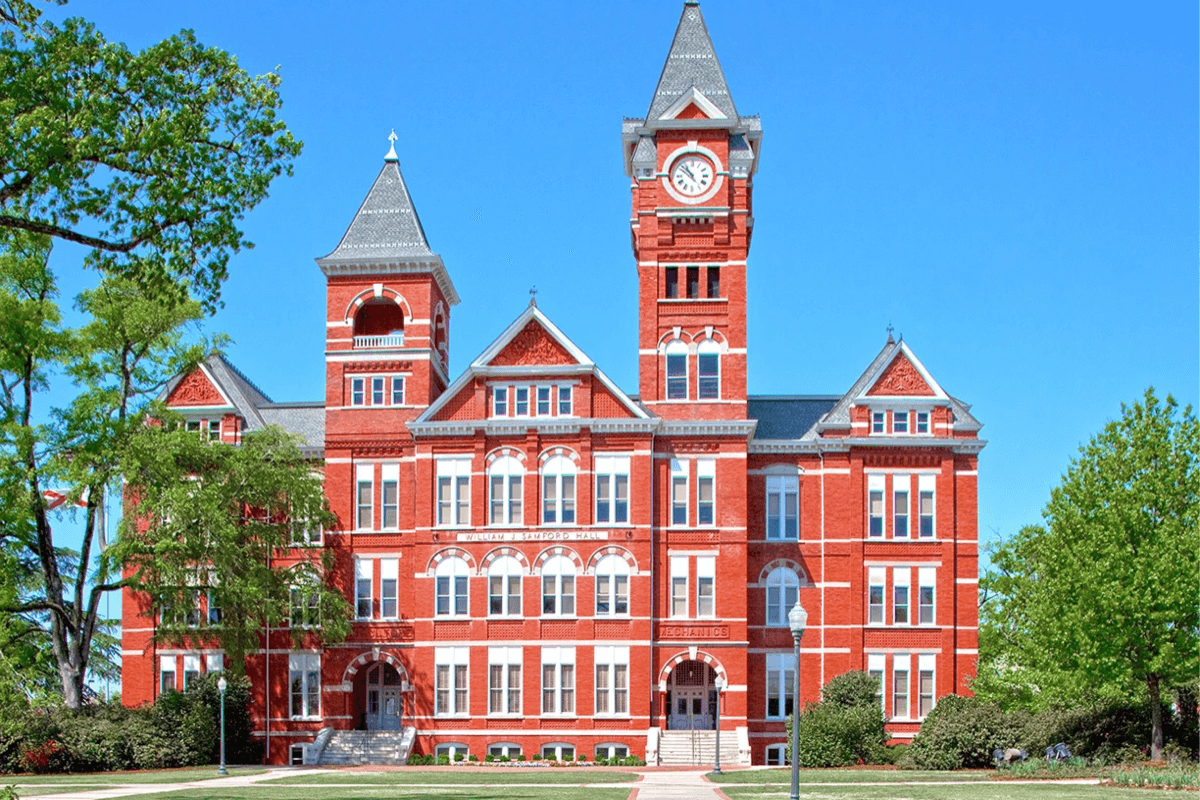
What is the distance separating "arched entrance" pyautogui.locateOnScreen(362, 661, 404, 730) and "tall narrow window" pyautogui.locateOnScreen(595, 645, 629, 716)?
8774 mm

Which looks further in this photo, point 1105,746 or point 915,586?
point 915,586

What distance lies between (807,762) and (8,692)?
31696 millimetres

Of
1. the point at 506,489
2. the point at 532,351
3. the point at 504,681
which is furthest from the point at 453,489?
the point at 504,681

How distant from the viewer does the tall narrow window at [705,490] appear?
180 ft

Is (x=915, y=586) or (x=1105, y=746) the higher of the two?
(x=915, y=586)

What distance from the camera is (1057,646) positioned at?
1647 inches

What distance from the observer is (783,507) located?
56.8 metres

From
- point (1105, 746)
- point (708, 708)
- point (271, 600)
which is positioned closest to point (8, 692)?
point (271, 600)

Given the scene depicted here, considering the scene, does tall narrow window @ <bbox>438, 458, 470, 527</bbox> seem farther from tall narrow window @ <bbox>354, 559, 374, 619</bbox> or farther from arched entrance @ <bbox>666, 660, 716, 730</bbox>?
arched entrance @ <bbox>666, 660, 716, 730</bbox>

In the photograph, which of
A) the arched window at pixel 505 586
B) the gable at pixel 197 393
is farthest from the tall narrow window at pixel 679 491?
the gable at pixel 197 393

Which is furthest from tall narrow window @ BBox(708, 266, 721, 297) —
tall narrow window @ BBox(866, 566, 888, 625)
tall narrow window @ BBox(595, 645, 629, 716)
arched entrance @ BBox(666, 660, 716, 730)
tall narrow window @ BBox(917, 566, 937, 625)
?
arched entrance @ BBox(666, 660, 716, 730)

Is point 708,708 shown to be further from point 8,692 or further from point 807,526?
point 8,692

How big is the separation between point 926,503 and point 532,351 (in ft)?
54.3

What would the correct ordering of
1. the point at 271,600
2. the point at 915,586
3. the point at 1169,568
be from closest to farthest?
the point at 1169,568, the point at 271,600, the point at 915,586
